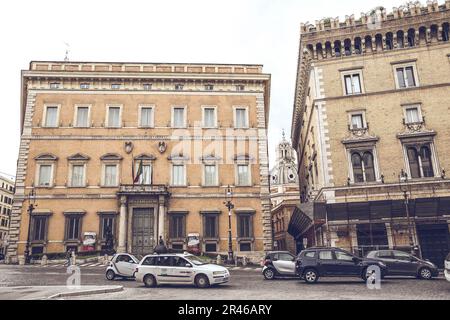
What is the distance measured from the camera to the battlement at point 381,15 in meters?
26.9

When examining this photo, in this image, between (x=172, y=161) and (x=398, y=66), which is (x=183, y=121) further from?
(x=398, y=66)

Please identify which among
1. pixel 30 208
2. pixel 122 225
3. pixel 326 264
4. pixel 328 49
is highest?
pixel 328 49

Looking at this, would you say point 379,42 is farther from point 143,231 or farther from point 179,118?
point 143,231

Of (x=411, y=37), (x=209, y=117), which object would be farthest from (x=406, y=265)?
(x=209, y=117)

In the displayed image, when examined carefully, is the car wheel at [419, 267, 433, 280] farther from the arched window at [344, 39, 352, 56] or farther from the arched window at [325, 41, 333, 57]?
the arched window at [325, 41, 333, 57]

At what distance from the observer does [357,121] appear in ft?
90.4

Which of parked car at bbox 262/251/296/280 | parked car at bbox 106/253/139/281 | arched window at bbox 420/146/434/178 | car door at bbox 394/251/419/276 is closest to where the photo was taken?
car door at bbox 394/251/419/276

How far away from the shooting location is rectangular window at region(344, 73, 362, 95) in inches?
1114

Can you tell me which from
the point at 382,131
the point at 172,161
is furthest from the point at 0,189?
the point at 382,131

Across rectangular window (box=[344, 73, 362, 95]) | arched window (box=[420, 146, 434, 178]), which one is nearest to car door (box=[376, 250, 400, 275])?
arched window (box=[420, 146, 434, 178])

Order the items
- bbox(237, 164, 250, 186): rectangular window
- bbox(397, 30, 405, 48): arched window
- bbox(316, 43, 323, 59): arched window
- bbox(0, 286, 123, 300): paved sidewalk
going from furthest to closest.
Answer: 1. bbox(237, 164, 250, 186): rectangular window
2. bbox(316, 43, 323, 59): arched window
3. bbox(397, 30, 405, 48): arched window
4. bbox(0, 286, 123, 300): paved sidewalk

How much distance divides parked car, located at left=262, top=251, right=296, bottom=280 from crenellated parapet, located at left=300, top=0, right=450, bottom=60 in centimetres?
1715

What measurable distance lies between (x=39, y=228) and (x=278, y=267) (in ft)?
70.7

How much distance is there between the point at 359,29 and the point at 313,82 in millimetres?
4973
